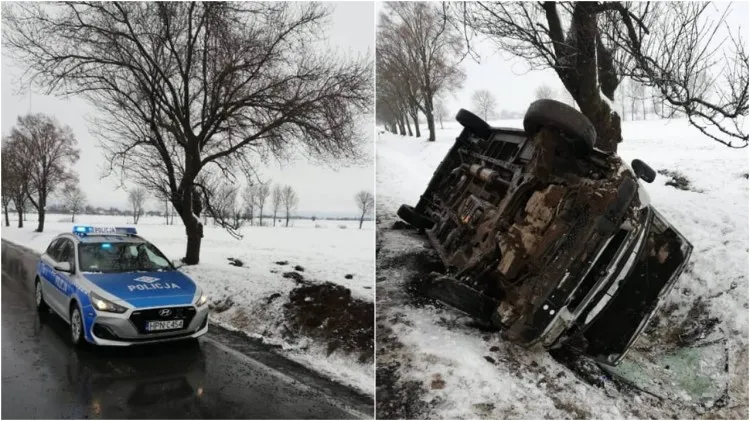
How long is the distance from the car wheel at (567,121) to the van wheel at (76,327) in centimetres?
352

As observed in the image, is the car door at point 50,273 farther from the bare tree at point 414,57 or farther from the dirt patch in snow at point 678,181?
the dirt patch in snow at point 678,181

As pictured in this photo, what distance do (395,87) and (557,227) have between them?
5.07 ft

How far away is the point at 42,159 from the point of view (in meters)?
5.58

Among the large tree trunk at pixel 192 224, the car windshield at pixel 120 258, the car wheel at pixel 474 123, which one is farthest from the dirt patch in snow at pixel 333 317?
the large tree trunk at pixel 192 224

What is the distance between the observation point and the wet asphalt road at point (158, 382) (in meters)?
2.82

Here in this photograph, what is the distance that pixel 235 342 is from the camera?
438 centimetres

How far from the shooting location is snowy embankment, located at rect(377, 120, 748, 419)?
8.44 ft

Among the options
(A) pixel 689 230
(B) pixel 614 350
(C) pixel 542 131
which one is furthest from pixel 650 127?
(B) pixel 614 350

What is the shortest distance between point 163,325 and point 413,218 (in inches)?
82.1

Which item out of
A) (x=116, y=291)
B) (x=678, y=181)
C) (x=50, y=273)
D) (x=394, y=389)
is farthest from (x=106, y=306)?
(x=678, y=181)

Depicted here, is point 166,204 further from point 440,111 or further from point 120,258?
point 440,111

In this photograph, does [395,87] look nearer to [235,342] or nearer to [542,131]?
[542,131]

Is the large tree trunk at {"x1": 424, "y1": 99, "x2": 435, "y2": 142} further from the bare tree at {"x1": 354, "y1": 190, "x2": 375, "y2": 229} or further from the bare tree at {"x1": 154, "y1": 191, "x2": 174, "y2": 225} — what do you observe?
the bare tree at {"x1": 154, "y1": 191, "x2": 174, "y2": 225}

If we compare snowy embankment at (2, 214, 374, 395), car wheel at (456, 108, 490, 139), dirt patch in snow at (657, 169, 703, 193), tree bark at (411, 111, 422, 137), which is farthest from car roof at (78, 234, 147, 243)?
dirt patch in snow at (657, 169, 703, 193)
